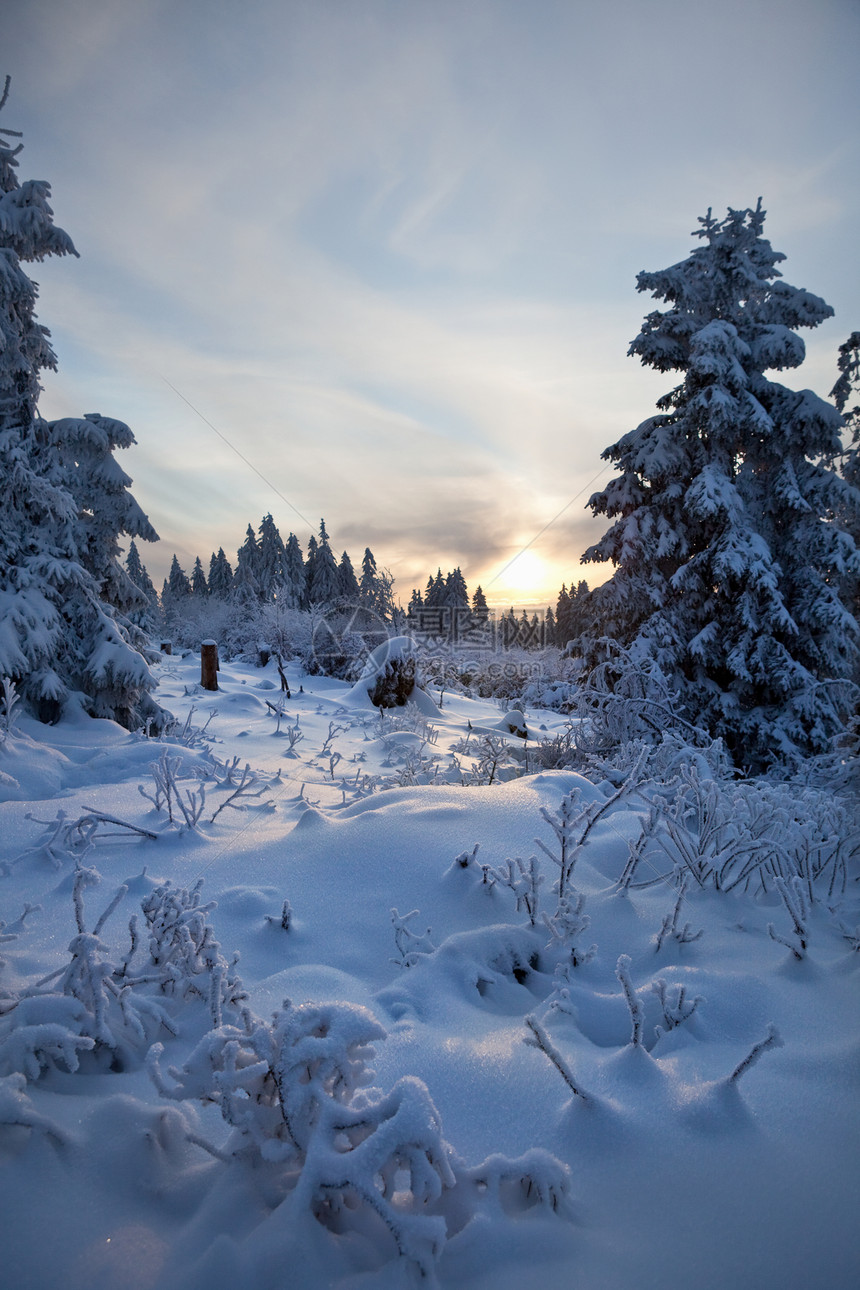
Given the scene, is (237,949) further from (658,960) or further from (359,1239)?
(658,960)

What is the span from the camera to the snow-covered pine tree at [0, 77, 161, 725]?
6.23 metres

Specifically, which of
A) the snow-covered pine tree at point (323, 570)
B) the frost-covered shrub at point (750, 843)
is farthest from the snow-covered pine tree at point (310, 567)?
the frost-covered shrub at point (750, 843)

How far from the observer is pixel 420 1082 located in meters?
1.05

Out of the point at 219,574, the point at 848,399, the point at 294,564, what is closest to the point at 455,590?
the point at 294,564

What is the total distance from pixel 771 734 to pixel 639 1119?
32.5 feet

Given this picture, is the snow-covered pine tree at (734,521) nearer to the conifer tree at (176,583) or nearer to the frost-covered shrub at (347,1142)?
the frost-covered shrub at (347,1142)

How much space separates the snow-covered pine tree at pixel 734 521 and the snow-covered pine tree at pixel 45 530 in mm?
8300

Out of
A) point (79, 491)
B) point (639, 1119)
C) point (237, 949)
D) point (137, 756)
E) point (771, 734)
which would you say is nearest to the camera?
point (639, 1119)

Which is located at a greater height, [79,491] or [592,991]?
[79,491]

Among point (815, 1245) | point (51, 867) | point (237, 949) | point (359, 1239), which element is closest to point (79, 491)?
point (51, 867)

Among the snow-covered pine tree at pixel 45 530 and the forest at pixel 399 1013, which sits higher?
the snow-covered pine tree at pixel 45 530

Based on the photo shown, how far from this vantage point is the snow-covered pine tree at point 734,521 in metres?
9.79

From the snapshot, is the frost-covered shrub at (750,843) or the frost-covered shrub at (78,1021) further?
the frost-covered shrub at (750,843)

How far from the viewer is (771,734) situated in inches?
377
